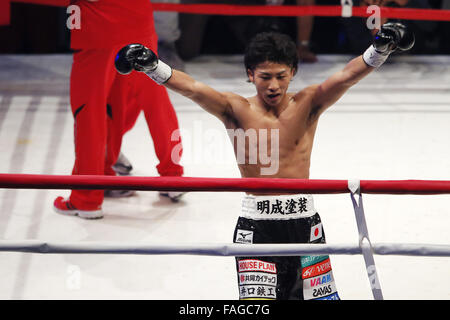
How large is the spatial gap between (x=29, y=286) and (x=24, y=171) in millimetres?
1265

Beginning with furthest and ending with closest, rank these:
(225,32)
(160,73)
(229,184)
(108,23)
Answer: (225,32), (108,23), (160,73), (229,184)

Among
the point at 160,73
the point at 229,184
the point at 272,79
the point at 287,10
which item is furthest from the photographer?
the point at 287,10

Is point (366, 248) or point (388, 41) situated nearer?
point (366, 248)

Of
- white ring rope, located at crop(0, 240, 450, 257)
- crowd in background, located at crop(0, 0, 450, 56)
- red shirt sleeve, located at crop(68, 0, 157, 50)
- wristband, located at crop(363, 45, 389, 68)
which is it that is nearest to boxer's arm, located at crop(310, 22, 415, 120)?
wristband, located at crop(363, 45, 389, 68)

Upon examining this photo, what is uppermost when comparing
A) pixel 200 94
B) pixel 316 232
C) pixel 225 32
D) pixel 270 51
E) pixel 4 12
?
pixel 225 32

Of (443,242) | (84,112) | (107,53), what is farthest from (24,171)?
(443,242)

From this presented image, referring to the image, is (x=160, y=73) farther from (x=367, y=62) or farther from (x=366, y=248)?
(x=366, y=248)

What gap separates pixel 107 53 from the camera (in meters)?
3.18

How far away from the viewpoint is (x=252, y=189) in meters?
1.90

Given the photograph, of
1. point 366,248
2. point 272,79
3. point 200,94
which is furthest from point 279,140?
point 366,248

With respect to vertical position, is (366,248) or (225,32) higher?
(225,32)

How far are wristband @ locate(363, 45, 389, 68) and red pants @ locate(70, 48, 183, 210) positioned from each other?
4.86ft

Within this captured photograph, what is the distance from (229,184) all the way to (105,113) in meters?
1.58

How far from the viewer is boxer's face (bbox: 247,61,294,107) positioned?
2201mm
